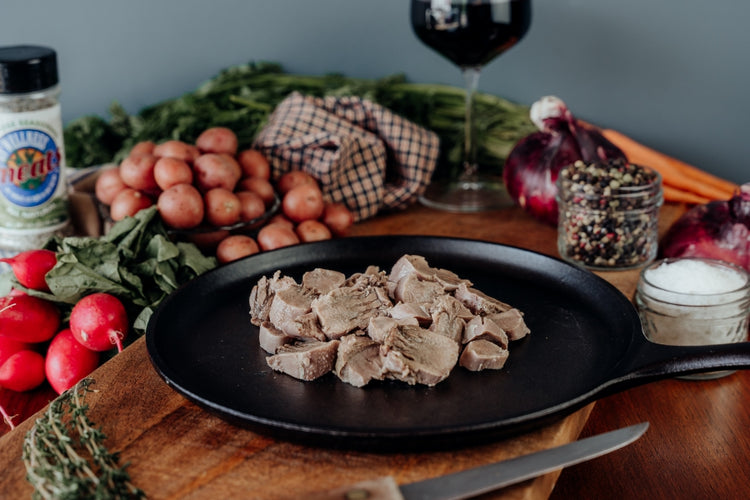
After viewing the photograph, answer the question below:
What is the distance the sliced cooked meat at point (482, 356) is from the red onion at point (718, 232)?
76cm

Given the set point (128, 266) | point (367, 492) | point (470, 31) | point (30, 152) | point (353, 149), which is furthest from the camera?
point (353, 149)

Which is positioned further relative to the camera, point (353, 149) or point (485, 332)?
point (353, 149)

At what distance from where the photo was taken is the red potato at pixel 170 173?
201 centimetres

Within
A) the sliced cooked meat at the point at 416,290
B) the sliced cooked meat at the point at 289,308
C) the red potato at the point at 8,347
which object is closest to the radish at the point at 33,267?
the red potato at the point at 8,347

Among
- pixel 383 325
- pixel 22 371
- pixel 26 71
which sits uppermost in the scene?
pixel 26 71

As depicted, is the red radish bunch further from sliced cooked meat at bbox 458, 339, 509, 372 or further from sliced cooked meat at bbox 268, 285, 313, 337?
sliced cooked meat at bbox 458, 339, 509, 372

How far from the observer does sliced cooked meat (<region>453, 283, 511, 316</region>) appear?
1.53m

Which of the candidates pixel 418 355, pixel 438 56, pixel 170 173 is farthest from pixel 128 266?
pixel 438 56

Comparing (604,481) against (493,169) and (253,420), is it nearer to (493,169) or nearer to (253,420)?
(253,420)

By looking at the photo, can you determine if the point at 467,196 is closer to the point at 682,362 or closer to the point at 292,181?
the point at 292,181

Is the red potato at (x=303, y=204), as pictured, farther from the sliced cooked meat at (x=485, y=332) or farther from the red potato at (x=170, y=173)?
the sliced cooked meat at (x=485, y=332)

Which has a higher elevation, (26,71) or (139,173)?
(26,71)

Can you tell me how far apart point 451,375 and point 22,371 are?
0.89 m

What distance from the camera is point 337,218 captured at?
2186mm
